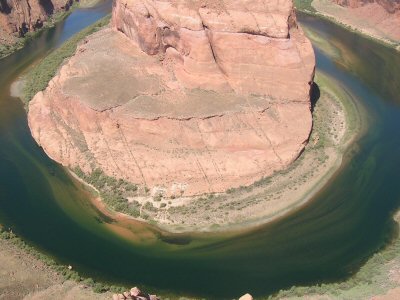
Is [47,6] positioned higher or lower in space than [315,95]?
lower

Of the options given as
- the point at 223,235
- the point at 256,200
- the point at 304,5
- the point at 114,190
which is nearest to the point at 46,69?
the point at 114,190

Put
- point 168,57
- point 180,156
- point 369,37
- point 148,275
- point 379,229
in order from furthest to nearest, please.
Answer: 1. point 369,37
2. point 168,57
3. point 180,156
4. point 379,229
5. point 148,275

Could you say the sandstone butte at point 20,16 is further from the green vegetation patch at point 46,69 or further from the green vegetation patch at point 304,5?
the green vegetation patch at point 304,5

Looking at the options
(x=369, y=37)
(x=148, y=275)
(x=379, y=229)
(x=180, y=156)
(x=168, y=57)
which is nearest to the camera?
(x=148, y=275)

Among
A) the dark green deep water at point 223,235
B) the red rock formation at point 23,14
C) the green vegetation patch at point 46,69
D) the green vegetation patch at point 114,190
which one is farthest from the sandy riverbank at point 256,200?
the red rock formation at point 23,14

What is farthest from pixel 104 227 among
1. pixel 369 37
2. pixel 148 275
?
pixel 369 37

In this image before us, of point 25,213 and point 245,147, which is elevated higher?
point 245,147

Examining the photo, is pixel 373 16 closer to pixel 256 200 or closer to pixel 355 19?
pixel 355 19

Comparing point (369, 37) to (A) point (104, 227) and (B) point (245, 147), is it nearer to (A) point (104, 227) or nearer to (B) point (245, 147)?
(B) point (245, 147)
